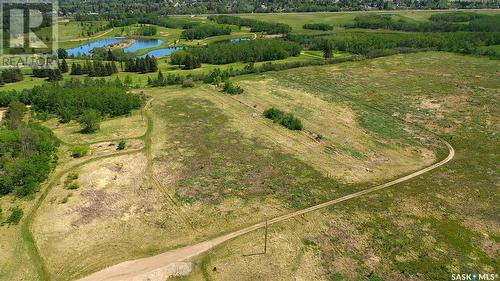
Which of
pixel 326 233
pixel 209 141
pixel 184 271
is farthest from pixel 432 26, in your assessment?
pixel 184 271

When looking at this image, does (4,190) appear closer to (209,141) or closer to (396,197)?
(209,141)

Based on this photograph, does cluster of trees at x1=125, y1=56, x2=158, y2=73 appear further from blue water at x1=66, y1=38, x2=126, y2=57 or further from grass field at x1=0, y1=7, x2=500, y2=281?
blue water at x1=66, y1=38, x2=126, y2=57

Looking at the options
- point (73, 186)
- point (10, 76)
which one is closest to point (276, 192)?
point (73, 186)

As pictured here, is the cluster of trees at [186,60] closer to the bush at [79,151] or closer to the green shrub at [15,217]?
the bush at [79,151]
